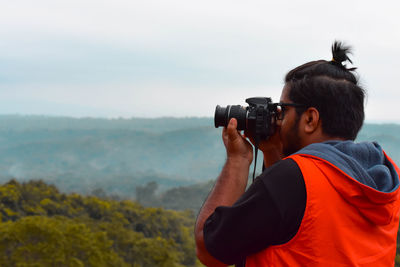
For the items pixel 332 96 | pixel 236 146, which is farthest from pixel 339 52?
pixel 236 146

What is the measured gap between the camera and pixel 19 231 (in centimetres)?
1538

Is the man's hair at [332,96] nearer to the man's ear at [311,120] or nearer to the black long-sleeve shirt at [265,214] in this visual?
the man's ear at [311,120]

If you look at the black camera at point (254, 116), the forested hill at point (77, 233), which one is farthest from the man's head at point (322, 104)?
the forested hill at point (77, 233)

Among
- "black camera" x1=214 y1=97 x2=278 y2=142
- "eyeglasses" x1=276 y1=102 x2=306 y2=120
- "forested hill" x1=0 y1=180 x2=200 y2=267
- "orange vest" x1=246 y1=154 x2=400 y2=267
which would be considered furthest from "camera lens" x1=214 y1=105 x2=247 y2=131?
"forested hill" x1=0 y1=180 x2=200 y2=267

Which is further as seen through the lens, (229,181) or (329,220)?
(229,181)

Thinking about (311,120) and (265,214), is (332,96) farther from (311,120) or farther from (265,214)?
(265,214)

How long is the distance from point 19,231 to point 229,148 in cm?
1540

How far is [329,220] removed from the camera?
1.42 metres

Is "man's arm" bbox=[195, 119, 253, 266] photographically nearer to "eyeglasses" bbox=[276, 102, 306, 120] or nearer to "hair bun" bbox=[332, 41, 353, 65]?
"eyeglasses" bbox=[276, 102, 306, 120]

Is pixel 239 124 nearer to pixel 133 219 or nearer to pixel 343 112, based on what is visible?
pixel 343 112

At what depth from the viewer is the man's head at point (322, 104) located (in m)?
1.63

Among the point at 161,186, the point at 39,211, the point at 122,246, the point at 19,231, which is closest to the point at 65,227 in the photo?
the point at 19,231

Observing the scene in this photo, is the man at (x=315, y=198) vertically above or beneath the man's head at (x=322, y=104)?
beneath

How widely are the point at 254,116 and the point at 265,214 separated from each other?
580 millimetres
